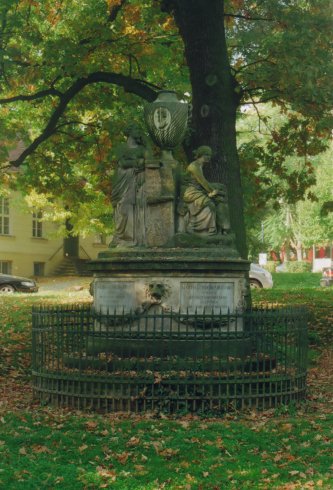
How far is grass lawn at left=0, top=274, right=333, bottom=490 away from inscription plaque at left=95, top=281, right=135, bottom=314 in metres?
1.63

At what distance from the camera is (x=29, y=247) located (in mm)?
43281

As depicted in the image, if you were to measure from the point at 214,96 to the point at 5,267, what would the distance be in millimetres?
28643

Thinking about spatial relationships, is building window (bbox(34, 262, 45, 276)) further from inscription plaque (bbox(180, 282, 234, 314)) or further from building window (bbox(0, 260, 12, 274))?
inscription plaque (bbox(180, 282, 234, 314))

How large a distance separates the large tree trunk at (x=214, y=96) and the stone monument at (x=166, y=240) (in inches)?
147

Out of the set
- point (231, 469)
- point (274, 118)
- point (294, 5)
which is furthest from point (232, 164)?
point (274, 118)

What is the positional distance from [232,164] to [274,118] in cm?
2889

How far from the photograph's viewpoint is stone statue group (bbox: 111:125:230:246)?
1059 centimetres

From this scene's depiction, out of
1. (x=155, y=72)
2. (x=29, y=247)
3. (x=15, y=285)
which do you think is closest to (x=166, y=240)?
(x=155, y=72)

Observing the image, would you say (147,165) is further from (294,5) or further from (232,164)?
(294,5)

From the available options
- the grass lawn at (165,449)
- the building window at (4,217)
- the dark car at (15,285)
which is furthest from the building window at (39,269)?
the grass lawn at (165,449)

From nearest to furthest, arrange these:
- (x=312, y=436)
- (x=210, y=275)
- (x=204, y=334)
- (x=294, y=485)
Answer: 1. (x=294, y=485)
2. (x=312, y=436)
3. (x=204, y=334)
4. (x=210, y=275)

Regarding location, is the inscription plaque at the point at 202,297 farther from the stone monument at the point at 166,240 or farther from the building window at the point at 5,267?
the building window at the point at 5,267

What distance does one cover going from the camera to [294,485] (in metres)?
6.52

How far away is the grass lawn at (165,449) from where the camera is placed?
6664 millimetres
